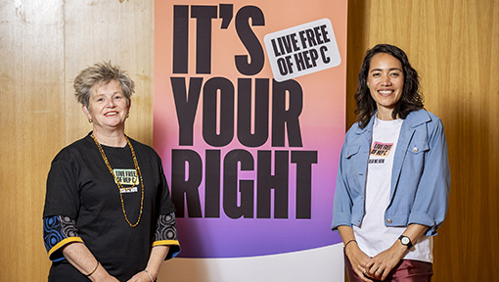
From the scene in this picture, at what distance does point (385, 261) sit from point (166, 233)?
943 millimetres

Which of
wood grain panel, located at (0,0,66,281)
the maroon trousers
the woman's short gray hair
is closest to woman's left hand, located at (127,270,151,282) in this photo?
the woman's short gray hair

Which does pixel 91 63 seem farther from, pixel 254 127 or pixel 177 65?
pixel 254 127

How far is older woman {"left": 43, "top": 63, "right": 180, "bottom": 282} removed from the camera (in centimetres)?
171

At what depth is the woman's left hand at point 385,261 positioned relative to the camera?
1.68m

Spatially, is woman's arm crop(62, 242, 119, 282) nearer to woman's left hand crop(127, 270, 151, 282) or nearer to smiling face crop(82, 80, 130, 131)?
woman's left hand crop(127, 270, 151, 282)

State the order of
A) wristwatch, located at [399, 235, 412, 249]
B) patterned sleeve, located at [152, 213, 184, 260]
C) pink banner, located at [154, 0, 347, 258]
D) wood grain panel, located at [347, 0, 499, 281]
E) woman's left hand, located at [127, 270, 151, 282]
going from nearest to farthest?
wristwatch, located at [399, 235, 412, 249] < woman's left hand, located at [127, 270, 151, 282] < patterned sleeve, located at [152, 213, 184, 260] < pink banner, located at [154, 0, 347, 258] < wood grain panel, located at [347, 0, 499, 281]

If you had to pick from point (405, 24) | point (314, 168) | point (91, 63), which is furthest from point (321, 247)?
point (91, 63)

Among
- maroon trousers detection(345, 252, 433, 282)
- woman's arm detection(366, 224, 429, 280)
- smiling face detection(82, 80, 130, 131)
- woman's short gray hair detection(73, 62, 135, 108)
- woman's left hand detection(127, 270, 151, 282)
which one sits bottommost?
woman's left hand detection(127, 270, 151, 282)

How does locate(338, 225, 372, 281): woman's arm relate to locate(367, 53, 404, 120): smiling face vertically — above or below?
below

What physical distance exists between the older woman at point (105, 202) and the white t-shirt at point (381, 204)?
33.8 inches

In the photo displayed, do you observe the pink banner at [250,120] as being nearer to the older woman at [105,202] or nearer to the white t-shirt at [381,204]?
the older woman at [105,202]

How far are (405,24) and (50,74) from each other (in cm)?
256

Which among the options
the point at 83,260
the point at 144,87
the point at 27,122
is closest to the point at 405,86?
the point at 83,260

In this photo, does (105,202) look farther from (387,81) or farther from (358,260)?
(387,81)
